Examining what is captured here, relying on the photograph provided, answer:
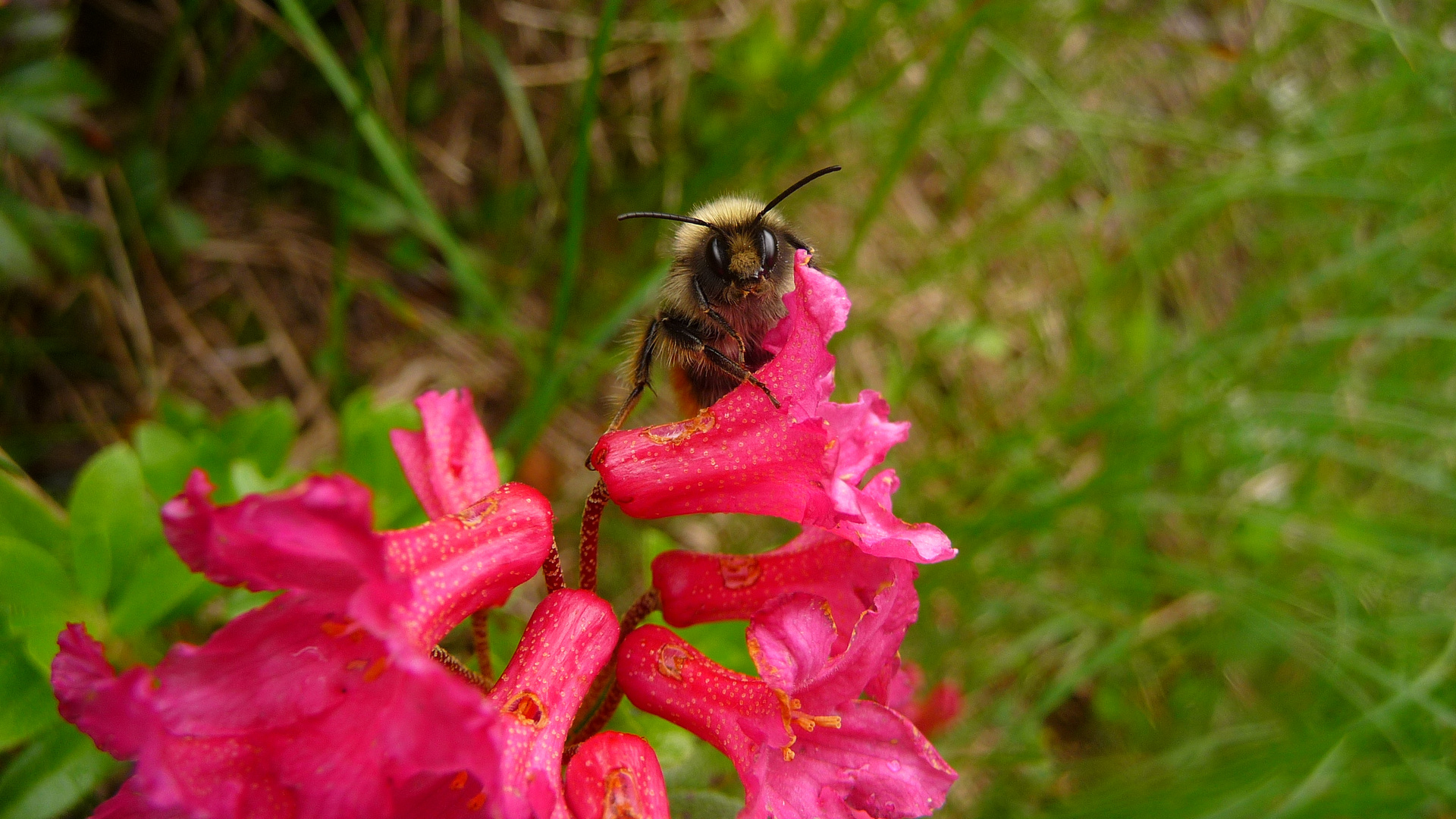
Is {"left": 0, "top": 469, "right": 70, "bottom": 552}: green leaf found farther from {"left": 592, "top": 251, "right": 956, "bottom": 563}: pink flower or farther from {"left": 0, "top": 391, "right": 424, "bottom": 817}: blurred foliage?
{"left": 592, "top": 251, "right": 956, "bottom": 563}: pink flower

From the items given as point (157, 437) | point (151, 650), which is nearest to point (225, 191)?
point (157, 437)

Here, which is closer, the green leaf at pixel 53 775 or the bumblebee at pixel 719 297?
the green leaf at pixel 53 775

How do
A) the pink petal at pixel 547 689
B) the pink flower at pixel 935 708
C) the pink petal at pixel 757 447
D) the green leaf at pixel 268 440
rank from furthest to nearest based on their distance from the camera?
the pink flower at pixel 935 708, the green leaf at pixel 268 440, the pink petal at pixel 757 447, the pink petal at pixel 547 689

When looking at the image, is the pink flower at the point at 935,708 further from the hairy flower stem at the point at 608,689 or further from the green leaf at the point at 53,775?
the green leaf at the point at 53,775

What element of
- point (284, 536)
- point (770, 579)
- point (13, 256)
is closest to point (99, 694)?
point (284, 536)

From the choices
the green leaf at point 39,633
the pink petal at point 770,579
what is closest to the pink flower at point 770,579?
the pink petal at point 770,579

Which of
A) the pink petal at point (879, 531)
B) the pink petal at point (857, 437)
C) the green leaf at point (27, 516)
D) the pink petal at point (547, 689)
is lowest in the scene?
the green leaf at point (27, 516)

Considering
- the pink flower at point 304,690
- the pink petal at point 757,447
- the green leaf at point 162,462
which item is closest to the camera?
the pink flower at point 304,690
